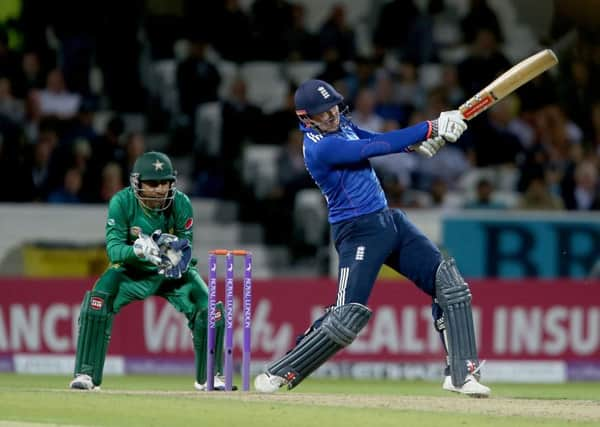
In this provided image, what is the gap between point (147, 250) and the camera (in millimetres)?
9625

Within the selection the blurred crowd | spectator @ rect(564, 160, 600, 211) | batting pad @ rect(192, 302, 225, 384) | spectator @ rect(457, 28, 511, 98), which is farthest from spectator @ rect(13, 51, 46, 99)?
batting pad @ rect(192, 302, 225, 384)

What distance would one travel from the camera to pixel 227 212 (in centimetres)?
1706

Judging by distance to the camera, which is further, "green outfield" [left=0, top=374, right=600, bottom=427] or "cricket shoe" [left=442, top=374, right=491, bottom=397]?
"cricket shoe" [left=442, top=374, right=491, bottom=397]

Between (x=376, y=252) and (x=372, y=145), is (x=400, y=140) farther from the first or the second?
(x=376, y=252)

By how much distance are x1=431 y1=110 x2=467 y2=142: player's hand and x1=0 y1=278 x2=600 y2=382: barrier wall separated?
6.01 meters

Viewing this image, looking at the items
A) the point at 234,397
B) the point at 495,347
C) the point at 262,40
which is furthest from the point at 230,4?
the point at 234,397

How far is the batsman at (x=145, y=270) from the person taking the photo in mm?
9938

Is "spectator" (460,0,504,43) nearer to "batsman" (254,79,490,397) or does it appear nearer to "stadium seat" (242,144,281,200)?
"stadium seat" (242,144,281,200)

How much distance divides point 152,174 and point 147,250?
587mm

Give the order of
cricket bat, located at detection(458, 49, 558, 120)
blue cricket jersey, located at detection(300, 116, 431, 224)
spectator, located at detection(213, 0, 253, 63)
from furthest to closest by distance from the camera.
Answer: spectator, located at detection(213, 0, 253, 63), cricket bat, located at detection(458, 49, 558, 120), blue cricket jersey, located at detection(300, 116, 431, 224)

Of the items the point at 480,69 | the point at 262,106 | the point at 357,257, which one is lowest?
the point at 357,257

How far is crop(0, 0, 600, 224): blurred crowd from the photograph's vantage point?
16.5 metres

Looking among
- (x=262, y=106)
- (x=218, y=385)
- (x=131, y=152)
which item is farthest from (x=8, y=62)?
(x=218, y=385)

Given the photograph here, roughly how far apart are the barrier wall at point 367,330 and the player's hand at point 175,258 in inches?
191
